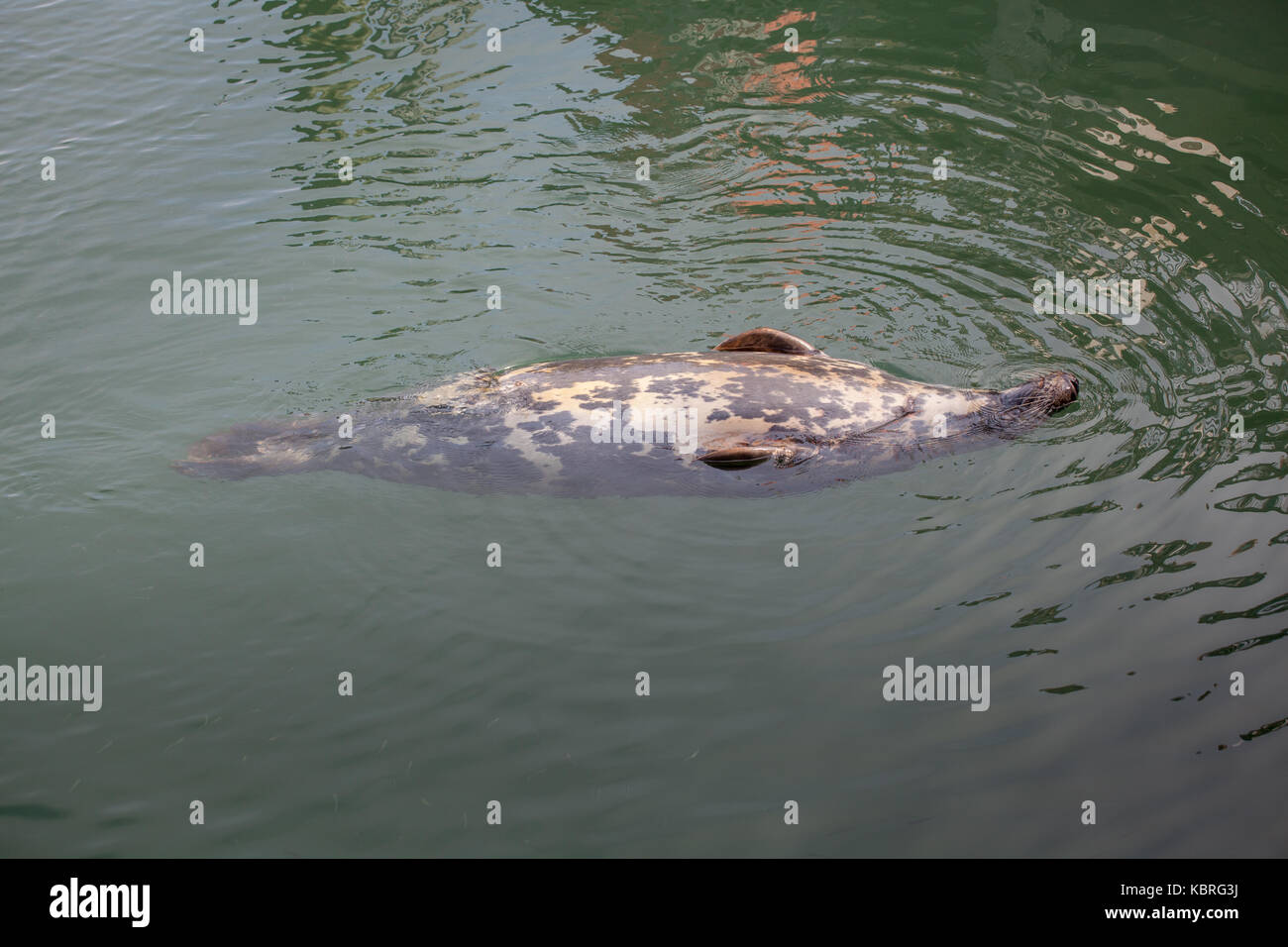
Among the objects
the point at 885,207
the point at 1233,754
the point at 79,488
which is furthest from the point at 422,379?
the point at 1233,754

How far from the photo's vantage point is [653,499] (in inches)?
230

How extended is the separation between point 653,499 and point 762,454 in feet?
2.57

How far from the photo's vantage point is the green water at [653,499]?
14.8 ft

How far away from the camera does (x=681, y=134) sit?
30.9ft

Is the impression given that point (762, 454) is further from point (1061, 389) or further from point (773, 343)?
point (1061, 389)

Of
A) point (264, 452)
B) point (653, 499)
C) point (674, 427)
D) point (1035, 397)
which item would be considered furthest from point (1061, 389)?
point (264, 452)

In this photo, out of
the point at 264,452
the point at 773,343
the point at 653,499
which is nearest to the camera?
the point at 653,499

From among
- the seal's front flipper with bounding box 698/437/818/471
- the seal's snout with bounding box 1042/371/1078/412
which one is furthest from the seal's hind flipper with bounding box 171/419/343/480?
the seal's snout with bounding box 1042/371/1078/412

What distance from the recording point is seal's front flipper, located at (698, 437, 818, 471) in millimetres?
5371

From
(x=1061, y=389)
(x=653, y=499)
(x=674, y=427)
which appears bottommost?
(x=653, y=499)

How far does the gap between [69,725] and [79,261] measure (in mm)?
4877

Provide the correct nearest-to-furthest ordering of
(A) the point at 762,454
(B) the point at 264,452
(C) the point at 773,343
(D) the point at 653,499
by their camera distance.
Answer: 1. (A) the point at 762,454
2. (D) the point at 653,499
3. (C) the point at 773,343
4. (B) the point at 264,452

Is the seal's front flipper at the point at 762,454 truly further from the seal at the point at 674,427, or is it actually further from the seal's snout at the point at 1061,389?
the seal's snout at the point at 1061,389

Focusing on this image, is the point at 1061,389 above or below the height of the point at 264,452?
above
